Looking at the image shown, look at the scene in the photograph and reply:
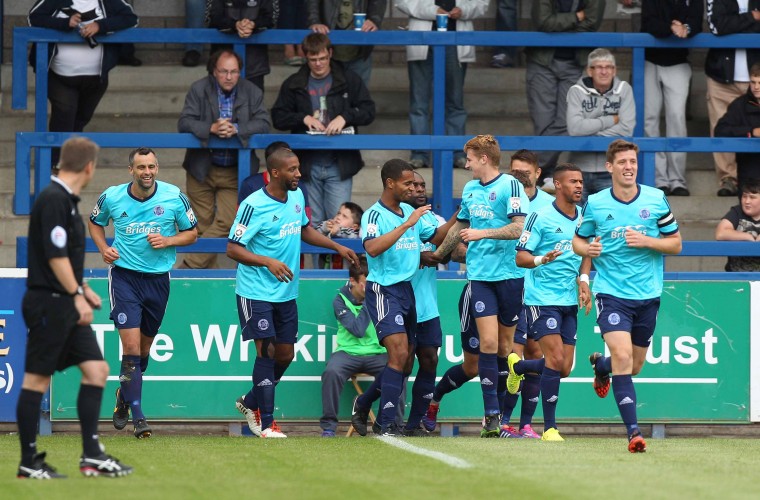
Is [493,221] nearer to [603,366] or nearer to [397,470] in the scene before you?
[603,366]

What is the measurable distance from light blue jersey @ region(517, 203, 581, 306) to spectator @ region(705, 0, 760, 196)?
345cm

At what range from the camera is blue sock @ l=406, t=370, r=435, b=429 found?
36.4 feet

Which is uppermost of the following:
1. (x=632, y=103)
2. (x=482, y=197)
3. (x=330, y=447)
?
(x=632, y=103)

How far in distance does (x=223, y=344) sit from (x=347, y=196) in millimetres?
2022

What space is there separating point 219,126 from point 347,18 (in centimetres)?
235

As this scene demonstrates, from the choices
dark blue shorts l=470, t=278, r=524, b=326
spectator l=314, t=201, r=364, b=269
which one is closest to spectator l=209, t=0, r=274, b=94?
spectator l=314, t=201, r=364, b=269

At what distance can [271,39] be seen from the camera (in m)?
12.9

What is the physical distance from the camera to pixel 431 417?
1148 centimetres

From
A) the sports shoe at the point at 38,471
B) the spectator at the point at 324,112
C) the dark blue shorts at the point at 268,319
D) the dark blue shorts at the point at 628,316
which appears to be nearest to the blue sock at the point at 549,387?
the dark blue shorts at the point at 628,316

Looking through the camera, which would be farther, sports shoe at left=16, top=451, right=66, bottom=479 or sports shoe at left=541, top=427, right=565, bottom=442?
sports shoe at left=541, top=427, right=565, bottom=442

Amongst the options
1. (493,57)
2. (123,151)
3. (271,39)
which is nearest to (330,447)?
(271,39)

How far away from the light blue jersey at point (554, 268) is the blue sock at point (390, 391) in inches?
46.9

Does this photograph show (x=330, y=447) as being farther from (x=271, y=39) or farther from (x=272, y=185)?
(x=271, y=39)

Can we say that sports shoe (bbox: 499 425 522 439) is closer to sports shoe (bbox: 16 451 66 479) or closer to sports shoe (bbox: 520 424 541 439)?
sports shoe (bbox: 520 424 541 439)
